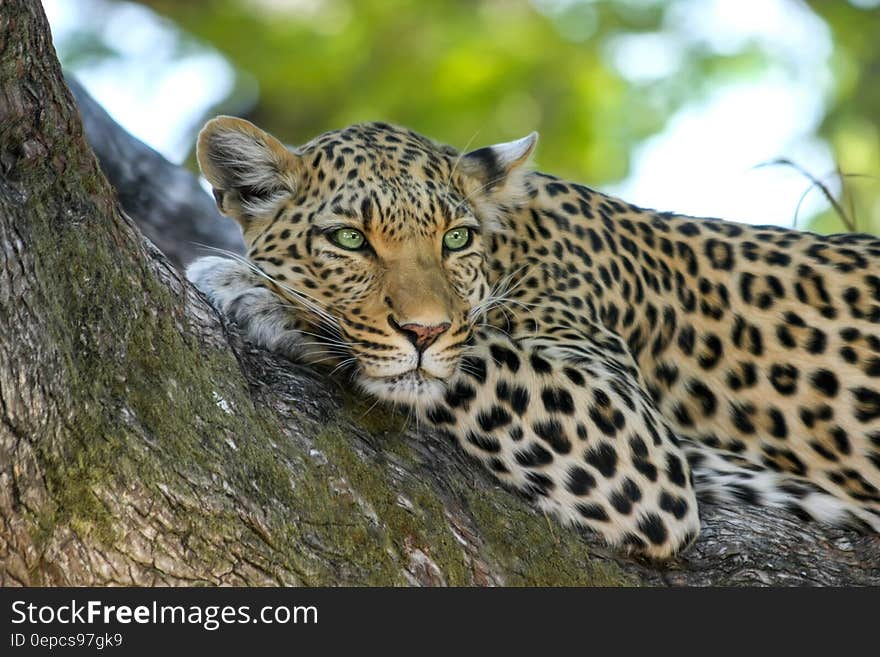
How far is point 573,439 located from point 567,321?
86 centimetres

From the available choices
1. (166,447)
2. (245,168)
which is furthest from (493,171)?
(166,447)

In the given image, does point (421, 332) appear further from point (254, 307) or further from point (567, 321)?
point (567, 321)

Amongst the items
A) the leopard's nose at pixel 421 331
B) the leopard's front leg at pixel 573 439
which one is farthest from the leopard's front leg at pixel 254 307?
the leopard's front leg at pixel 573 439

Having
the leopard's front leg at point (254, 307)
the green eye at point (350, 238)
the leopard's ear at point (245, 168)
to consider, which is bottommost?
the leopard's front leg at point (254, 307)

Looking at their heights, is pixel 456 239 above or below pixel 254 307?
above

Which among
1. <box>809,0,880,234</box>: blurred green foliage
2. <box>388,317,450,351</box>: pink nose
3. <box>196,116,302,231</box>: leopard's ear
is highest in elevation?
<box>809,0,880,234</box>: blurred green foliage

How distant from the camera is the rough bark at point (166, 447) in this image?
165 inches

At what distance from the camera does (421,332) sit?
556cm

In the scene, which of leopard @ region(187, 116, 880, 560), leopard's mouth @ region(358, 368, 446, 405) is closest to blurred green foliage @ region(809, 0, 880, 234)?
leopard @ region(187, 116, 880, 560)

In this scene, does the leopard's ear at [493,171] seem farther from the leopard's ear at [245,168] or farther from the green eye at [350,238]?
the leopard's ear at [245,168]

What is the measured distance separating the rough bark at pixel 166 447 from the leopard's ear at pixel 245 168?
47.3 inches

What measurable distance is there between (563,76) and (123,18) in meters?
5.32

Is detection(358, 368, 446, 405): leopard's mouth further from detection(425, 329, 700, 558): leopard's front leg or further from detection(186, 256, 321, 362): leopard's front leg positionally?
detection(186, 256, 321, 362): leopard's front leg

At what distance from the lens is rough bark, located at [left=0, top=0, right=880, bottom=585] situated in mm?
4184
